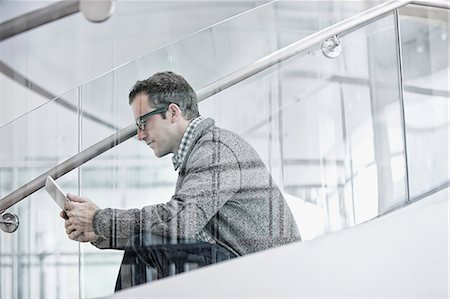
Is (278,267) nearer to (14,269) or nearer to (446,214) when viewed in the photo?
(446,214)

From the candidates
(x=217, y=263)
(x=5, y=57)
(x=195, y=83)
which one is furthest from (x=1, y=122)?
(x=217, y=263)

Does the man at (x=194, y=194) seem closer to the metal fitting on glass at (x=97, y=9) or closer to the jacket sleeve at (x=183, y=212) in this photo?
the jacket sleeve at (x=183, y=212)

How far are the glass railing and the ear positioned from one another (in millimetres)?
47

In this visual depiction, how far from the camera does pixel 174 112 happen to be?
1427 mm

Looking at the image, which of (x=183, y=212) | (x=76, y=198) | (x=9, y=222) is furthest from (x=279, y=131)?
(x=9, y=222)

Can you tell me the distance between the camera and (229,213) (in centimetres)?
138

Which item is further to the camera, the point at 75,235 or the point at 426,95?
the point at 426,95

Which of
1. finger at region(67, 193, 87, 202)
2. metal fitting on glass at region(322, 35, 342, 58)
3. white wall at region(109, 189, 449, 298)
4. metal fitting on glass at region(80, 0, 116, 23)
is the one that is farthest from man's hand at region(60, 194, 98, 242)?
metal fitting on glass at region(322, 35, 342, 58)

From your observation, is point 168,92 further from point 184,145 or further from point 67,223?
point 67,223

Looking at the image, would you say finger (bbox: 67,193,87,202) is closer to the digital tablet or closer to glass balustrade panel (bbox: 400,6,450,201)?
the digital tablet

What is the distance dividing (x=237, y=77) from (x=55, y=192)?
1.25 feet

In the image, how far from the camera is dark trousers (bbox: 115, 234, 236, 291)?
1.35 metres

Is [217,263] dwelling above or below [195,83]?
below

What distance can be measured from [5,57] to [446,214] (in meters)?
0.82
